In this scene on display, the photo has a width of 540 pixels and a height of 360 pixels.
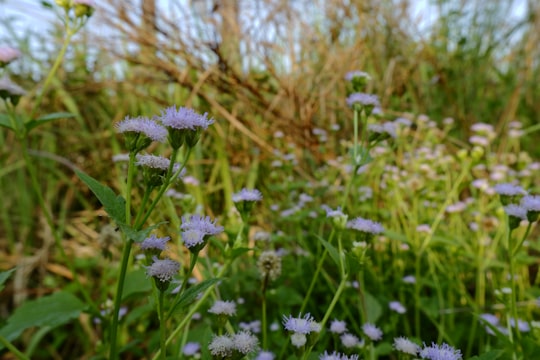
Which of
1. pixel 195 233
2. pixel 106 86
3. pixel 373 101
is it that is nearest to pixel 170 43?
pixel 106 86

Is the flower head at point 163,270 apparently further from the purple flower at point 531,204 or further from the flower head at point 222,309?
the purple flower at point 531,204

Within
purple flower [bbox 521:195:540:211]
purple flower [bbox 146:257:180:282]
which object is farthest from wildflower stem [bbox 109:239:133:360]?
purple flower [bbox 521:195:540:211]

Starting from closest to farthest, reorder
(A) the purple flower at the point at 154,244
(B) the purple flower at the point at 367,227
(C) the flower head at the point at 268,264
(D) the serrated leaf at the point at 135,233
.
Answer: (D) the serrated leaf at the point at 135,233 < (A) the purple flower at the point at 154,244 < (B) the purple flower at the point at 367,227 < (C) the flower head at the point at 268,264

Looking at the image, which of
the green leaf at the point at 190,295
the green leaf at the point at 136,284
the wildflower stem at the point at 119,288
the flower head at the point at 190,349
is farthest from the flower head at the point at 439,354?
the green leaf at the point at 136,284

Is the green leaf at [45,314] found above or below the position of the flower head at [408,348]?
below

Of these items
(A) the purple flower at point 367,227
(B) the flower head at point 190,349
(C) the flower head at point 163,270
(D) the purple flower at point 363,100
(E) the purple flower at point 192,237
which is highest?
(D) the purple flower at point 363,100

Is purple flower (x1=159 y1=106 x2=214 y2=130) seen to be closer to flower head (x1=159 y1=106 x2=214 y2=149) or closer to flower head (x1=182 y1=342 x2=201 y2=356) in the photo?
flower head (x1=159 y1=106 x2=214 y2=149)

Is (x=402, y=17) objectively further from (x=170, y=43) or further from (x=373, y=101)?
(x=373, y=101)

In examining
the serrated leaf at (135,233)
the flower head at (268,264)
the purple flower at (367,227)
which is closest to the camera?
the serrated leaf at (135,233)
